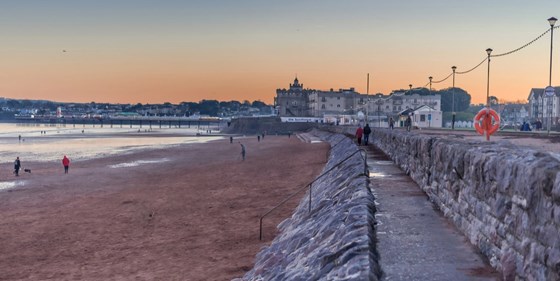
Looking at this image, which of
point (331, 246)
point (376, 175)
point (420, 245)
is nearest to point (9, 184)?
point (376, 175)

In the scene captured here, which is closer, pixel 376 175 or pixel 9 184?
pixel 376 175

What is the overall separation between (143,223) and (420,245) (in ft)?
42.9

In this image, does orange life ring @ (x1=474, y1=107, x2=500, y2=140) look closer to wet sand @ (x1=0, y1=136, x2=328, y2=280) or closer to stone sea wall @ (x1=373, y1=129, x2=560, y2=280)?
stone sea wall @ (x1=373, y1=129, x2=560, y2=280)

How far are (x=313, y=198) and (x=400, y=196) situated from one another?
4864 millimetres

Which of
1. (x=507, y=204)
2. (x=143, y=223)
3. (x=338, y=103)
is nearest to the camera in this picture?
(x=507, y=204)

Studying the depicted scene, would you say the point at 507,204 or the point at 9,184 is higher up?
the point at 507,204

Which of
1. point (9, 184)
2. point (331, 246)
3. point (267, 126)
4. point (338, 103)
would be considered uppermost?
point (338, 103)

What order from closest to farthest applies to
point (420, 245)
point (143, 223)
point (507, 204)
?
point (507, 204) → point (420, 245) → point (143, 223)

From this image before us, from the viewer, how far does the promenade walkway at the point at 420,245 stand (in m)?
6.48

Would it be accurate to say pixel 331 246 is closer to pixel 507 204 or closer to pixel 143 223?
pixel 507 204

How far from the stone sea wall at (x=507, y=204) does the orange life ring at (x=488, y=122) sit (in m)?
5.31

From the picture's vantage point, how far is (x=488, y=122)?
14.8 m

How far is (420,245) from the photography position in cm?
771

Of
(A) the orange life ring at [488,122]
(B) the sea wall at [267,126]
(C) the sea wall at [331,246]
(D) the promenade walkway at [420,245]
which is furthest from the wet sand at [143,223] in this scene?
(B) the sea wall at [267,126]
